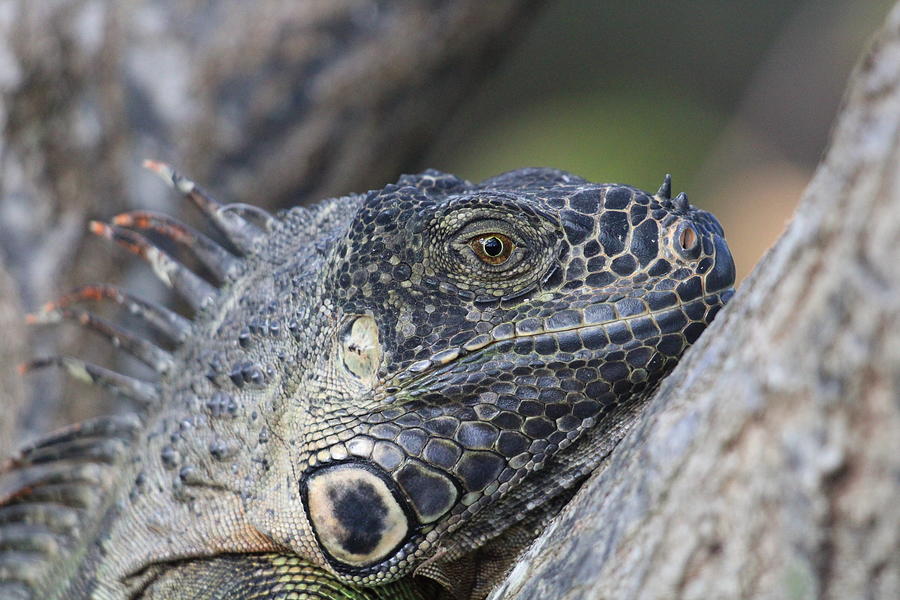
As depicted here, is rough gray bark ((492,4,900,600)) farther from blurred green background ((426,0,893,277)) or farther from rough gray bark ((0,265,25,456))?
blurred green background ((426,0,893,277))

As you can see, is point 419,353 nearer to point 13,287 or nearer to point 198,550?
point 198,550

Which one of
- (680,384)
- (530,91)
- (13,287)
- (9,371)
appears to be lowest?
(680,384)

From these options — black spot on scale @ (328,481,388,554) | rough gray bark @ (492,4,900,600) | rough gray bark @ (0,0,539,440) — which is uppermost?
rough gray bark @ (0,0,539,440)

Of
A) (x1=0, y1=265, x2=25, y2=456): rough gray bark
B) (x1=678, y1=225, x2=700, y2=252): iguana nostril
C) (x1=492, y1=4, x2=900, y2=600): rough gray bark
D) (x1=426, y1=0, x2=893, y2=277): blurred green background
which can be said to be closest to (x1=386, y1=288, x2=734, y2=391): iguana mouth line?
(x1=678, y1=225, x2=700, y2=252): iguana nostril

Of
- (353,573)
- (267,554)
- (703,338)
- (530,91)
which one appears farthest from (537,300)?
(530,91)

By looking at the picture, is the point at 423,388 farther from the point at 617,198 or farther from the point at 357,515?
the point at 617,198

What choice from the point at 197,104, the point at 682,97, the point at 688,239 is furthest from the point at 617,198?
the point at 682,97
